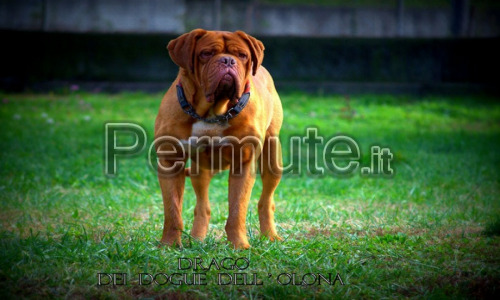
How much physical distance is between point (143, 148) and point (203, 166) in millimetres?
4751

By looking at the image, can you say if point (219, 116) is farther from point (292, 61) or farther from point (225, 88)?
point (292, 61)

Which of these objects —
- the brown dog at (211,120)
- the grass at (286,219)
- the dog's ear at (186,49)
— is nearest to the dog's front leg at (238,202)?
the brown dog at (211,120)

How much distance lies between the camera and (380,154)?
9234 mm

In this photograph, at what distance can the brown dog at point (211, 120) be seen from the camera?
4.40 m

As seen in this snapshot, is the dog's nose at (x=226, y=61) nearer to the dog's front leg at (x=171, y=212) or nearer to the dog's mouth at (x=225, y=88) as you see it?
the dog's mouth at (x=225, y=88)

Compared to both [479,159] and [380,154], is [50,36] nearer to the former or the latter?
[380,154]

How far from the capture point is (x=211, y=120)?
450 cm

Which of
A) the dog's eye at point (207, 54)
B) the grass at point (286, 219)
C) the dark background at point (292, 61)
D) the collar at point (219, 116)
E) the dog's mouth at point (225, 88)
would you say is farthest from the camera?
the dark background at point (292, 61)

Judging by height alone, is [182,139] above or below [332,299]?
above

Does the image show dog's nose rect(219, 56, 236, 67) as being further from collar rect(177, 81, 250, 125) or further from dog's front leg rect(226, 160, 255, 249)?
dog's front leg rect(226, 160, 255, 249)

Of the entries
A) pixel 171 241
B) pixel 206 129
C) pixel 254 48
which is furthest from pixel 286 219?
pixel 254 48

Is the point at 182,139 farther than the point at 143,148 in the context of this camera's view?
No

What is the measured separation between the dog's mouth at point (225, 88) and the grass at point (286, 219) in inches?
42.9

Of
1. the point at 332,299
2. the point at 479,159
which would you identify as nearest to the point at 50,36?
the point at 479,159
